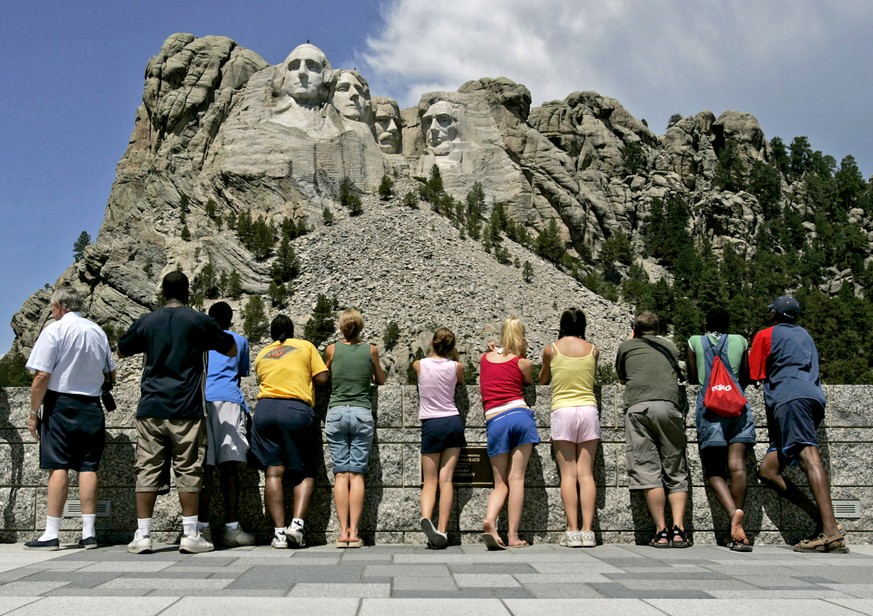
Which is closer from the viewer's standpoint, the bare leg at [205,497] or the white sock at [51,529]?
the white sock at [51,529]

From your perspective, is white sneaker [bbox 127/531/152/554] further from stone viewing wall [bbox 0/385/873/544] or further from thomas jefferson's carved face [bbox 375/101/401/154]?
thomas jefferson's carved face [bbox 375/101/401/154]

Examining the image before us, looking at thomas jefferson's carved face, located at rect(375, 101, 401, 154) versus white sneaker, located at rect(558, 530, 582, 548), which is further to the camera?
thomas jefferson's carved face, located at rect(375, 101, 401, 154)

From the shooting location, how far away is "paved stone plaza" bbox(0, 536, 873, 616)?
4434 mm

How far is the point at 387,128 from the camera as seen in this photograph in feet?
178

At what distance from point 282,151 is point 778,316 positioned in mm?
43031

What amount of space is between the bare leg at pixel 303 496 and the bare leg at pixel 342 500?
0.20 metres

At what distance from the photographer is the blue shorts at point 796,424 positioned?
274 inches

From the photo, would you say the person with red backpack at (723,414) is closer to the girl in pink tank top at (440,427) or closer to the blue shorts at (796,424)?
the blue shorts at (796,424)

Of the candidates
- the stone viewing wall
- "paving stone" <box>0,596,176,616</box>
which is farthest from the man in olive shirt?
"paving stone" <box>0,596,176,616</box>

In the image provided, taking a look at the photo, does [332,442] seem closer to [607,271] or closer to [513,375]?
[513,375]

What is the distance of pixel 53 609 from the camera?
430cm

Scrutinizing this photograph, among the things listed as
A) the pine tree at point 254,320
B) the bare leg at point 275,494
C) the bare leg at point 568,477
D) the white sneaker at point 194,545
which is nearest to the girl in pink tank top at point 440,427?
the bare leg at point 568,477

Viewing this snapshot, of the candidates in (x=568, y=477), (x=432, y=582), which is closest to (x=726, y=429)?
(x=568, y=477)

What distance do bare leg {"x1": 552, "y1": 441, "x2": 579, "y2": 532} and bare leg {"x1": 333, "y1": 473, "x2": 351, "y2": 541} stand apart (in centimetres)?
164
